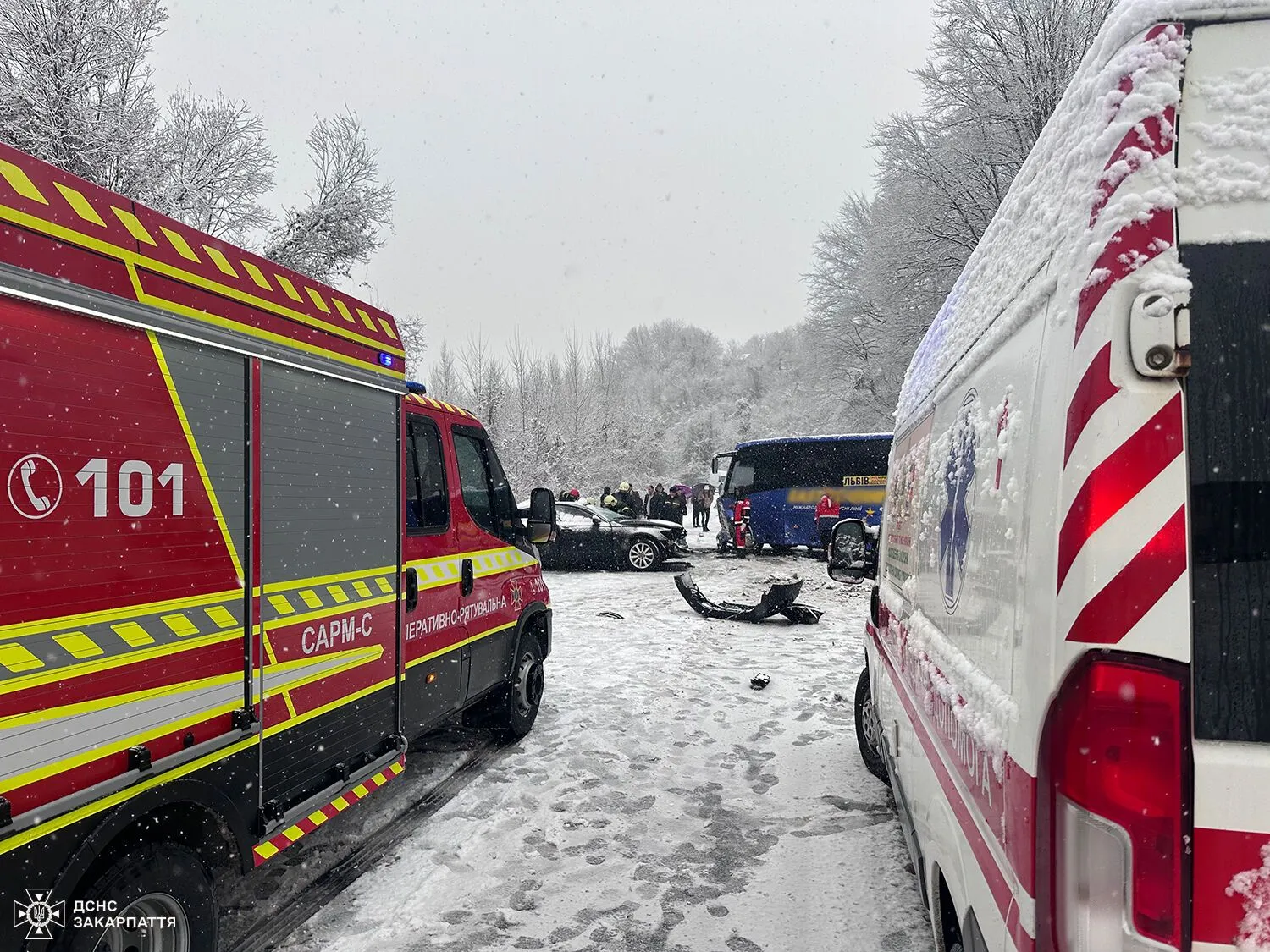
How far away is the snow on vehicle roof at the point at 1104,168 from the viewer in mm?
1208

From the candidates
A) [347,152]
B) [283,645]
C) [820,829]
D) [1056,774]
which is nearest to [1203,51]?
[1056,774]

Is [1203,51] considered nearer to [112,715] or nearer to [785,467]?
[112,715]

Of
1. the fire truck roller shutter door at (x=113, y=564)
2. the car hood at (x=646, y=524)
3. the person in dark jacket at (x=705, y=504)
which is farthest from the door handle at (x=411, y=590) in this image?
the person in dark jacket at (x=705, y=504)

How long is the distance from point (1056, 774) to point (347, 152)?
21.4m

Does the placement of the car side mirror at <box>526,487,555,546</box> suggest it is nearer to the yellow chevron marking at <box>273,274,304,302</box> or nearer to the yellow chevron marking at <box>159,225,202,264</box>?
the yellow chevron marking at <box>273,274,304,302</box>

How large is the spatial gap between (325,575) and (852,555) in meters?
3.12

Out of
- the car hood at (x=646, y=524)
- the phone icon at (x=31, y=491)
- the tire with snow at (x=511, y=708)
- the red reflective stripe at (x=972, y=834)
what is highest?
the phone icon at (x=31, y=491)

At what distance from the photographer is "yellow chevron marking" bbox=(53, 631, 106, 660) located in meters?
2.13

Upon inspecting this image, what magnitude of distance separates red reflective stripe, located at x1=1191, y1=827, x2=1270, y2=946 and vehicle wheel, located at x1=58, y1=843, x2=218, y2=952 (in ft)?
8.45

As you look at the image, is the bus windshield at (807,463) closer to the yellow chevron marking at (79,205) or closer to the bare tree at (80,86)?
the bare tree at (80,86)

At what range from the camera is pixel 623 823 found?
4.35m

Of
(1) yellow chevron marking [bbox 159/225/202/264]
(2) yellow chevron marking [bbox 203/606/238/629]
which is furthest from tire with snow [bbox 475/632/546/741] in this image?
(1) yellow chevron marking [bbox 159/225/202/264]

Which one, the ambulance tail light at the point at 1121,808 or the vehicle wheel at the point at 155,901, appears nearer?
the ambulance tail light at the point at 1121,808

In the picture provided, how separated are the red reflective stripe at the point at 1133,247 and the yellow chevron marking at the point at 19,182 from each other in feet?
8.17
